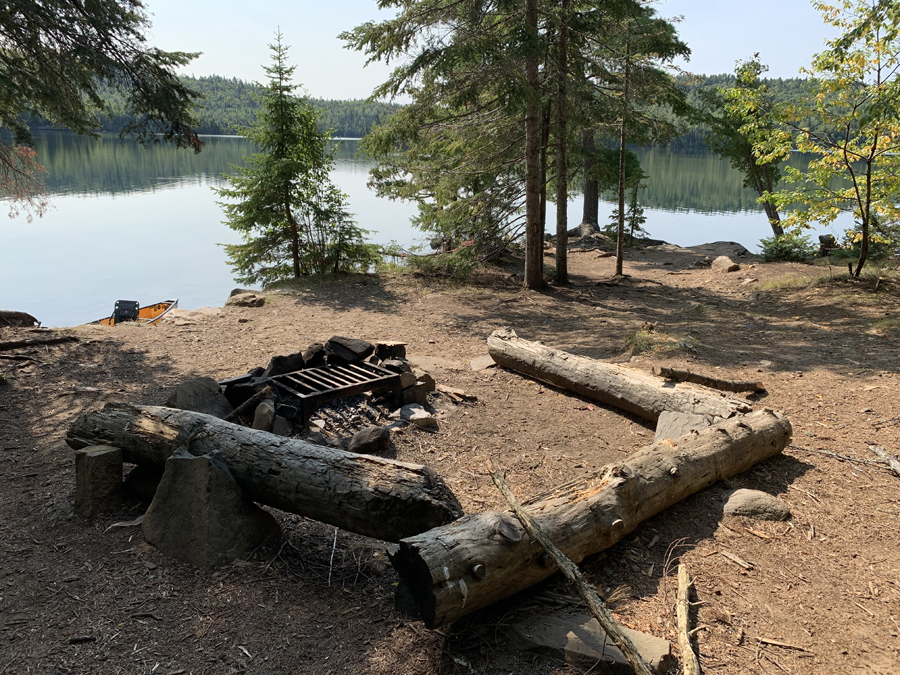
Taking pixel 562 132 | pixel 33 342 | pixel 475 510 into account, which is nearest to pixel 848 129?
pixel 562 132

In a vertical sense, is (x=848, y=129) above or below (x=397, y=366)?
above

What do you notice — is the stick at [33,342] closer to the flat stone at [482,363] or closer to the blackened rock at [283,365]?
the blackened rock at [283,365]

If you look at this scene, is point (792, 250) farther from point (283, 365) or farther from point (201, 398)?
point (201, 398)

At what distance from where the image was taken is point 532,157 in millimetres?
12273

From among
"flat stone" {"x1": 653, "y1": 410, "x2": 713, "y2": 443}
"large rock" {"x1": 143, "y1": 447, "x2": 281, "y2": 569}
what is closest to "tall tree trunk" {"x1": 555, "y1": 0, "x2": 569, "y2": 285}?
"flat stone" {"x1": 653, "y1": 410, "x2": 713, "y2": 443}

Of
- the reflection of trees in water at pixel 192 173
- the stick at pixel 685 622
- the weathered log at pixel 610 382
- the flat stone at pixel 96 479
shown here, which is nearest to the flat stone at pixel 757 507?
the stick at pixel 685 622

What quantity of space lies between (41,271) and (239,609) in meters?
29.4

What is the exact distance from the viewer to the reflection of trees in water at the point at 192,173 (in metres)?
44.0

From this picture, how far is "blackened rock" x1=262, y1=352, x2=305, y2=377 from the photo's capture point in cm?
616

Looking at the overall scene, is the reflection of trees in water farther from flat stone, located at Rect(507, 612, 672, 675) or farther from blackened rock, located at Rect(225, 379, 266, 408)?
flat stone, located at Rect(507, 612, 672, 675)

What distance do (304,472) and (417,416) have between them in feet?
7.09

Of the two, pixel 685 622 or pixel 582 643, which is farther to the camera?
pixel 685 622

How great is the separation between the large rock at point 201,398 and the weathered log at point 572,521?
2.79 meters

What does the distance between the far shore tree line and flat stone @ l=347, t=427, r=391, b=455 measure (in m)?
5.61
